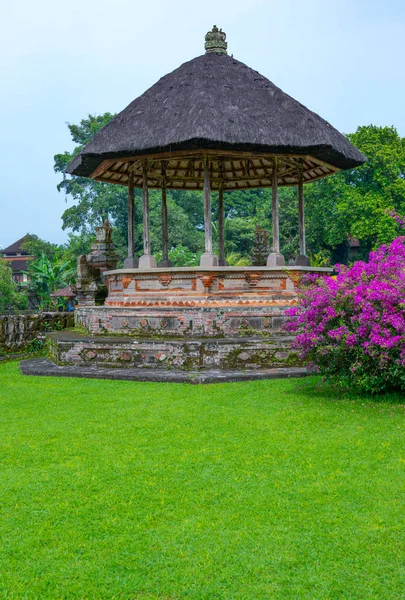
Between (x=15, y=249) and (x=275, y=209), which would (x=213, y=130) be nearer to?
(x=275, y=209)

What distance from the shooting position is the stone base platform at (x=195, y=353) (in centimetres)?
898

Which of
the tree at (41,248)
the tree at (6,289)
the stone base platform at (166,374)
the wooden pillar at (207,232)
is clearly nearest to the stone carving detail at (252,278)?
the wooden pillar at (207,232)

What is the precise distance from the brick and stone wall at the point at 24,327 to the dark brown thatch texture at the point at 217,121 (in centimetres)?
354

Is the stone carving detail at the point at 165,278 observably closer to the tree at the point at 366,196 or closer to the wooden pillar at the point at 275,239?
the wooden pillar at the point at 275,239

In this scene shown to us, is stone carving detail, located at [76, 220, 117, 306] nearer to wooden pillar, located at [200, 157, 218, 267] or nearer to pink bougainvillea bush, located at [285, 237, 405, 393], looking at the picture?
wooden pillar, located at [200, 157, 218, 267]

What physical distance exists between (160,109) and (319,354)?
585 centimetres

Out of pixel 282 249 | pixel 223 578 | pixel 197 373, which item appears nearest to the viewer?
pixel 223 578

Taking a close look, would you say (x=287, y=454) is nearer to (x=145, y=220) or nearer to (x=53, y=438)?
(x=53, y=438)

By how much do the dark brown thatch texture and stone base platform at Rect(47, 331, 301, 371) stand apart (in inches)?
129

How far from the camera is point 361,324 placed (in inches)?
265

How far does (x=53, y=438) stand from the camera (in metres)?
5.52

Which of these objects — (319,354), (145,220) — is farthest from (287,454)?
(145,220)

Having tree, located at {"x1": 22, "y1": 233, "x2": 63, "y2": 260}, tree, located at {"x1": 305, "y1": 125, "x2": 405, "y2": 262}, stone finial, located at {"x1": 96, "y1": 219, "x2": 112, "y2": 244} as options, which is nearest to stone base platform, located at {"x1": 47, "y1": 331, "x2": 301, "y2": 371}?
stone finial, located at {"x1": 96, "y1": 219, "x2": 112, "y2": 244}

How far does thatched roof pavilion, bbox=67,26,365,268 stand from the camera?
957 cm
